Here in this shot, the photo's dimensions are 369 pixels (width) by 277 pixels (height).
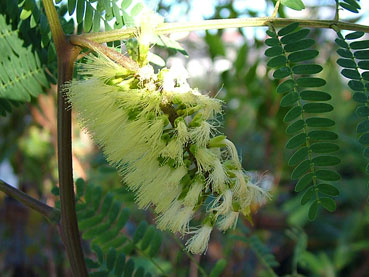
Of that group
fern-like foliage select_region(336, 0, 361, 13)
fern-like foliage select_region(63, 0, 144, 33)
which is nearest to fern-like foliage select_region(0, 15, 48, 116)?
fern-like foliage select_region(63, 0, 144, 33)

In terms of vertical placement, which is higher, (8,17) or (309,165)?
(8,17)

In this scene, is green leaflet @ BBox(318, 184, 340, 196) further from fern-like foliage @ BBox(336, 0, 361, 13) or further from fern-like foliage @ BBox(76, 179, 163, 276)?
fern-like foliage @ BBox(76, 179, 163, 276)

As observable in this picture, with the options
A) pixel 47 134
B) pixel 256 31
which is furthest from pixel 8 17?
pixel 47 134

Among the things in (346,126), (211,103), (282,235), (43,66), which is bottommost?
(282,235)

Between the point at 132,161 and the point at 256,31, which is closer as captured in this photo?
the point at 132,161

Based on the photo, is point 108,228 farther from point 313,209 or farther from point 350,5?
point 350,5

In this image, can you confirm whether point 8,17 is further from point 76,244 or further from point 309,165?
point 309,165

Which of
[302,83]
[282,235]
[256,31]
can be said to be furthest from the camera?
[282,235]
